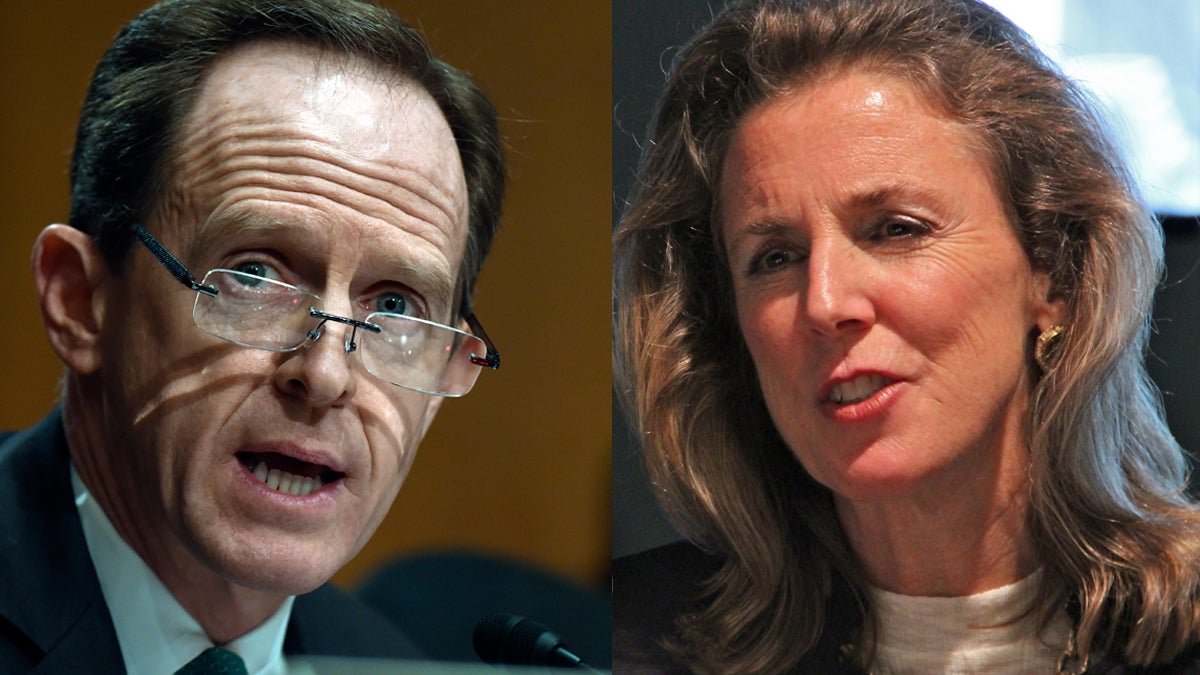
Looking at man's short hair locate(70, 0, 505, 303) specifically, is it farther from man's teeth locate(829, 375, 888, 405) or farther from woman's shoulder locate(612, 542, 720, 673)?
man's teeth locate(829, 375, 888, 405)

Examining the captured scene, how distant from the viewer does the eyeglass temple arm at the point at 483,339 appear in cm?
229

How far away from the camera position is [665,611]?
2186 mm

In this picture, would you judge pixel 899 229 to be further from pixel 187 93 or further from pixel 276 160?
pixel 187 93

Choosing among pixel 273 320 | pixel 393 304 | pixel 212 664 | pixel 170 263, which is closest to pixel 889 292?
pixel 393 304

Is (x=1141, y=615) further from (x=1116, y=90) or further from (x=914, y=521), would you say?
(x=1116, y=90)

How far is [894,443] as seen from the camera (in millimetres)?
1979

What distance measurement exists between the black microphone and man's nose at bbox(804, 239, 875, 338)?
28.6 inches

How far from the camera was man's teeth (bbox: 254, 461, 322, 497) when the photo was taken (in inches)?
83.0

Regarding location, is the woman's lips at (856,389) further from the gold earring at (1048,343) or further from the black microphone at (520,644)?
the black microphone at (520,644)

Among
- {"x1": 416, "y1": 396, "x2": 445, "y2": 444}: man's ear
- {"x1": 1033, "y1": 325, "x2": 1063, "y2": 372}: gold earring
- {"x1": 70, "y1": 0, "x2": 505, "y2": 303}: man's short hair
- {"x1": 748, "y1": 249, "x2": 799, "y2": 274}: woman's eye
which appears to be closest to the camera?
{"x1": 1033, "y1": 325, "x2": 1063, "y2": 372}: gold earring

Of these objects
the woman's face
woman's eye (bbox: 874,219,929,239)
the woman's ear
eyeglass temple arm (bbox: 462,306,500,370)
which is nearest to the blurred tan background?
eyeglass temple arm (bbox: 462,306,500,370)

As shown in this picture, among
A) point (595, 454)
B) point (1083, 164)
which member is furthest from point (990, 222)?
point (595, 454)

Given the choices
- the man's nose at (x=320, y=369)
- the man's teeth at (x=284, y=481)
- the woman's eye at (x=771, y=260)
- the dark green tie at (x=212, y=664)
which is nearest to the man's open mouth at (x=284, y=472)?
the man's teeth at (x=284, y=481)

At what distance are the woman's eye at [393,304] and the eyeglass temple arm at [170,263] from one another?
0.88 ft
